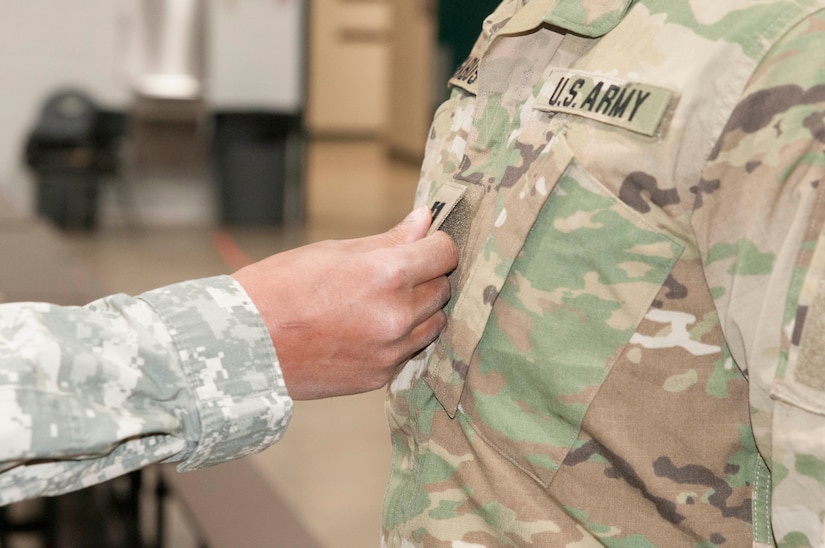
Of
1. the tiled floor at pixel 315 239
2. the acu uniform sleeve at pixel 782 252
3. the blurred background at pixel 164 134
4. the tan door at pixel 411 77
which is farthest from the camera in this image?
the tan door at pixel 411 77

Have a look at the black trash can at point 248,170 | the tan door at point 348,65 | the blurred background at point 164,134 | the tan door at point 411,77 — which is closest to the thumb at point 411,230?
the blurred background at point 164,134

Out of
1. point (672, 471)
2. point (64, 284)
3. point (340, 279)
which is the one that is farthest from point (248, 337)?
point (64, 284)

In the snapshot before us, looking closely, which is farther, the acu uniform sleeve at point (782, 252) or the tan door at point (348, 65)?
the tan door at point (348, 65)

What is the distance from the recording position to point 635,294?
782 millimetres

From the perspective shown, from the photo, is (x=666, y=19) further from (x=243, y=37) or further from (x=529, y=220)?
(x=243, y=37)

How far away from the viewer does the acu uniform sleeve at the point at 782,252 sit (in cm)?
66

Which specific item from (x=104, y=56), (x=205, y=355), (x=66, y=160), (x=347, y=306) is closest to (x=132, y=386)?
(x=205, y=355)

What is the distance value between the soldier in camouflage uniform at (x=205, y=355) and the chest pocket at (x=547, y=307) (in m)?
0.07

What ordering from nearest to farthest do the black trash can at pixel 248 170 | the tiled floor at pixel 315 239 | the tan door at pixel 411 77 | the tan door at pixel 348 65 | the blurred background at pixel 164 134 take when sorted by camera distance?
1. the tiled floor at pixel 315 239
2. the blurred background at pixel 164 134
3. the black trash can at pixel 248 170
4. the tan door at pixel 411 77
5. the tan door at pixel 348 65

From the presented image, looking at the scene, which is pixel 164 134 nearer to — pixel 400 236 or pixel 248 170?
pixel 248 170

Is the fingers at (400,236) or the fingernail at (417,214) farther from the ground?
the fingernail at (417,214)

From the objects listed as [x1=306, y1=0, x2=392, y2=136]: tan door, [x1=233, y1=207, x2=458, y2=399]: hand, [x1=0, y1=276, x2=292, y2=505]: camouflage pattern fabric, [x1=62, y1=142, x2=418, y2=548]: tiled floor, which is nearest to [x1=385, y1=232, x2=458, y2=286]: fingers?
[x1=233, y1=207, x2=458, y2=399]: hand

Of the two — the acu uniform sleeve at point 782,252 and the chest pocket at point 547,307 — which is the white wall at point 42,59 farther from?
the acu uniform sleeve at point 782,252

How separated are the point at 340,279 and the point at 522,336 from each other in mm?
192
